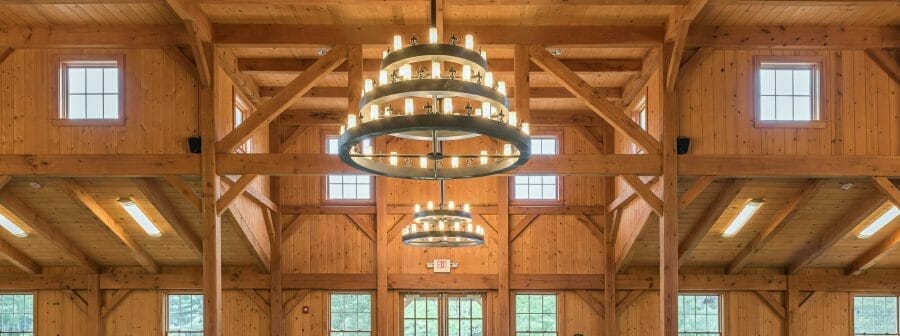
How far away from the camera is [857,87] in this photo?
8977 millimetres

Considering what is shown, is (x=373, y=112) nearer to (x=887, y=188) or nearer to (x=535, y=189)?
(x=887, y=188)

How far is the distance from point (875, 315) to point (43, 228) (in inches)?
544

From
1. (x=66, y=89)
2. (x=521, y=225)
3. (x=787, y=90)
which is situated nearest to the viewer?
(x=66, y=89)

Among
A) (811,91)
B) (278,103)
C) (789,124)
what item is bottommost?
(789,124)

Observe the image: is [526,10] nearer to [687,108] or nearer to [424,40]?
[424,40]

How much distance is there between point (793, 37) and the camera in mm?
8711

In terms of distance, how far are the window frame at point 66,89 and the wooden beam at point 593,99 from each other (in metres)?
5.04

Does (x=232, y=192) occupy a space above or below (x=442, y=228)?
above

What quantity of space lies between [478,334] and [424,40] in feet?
20.7

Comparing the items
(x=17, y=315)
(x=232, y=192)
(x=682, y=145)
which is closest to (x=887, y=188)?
(x=682, y=145)

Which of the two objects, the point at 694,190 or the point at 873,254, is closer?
the point at 694,190

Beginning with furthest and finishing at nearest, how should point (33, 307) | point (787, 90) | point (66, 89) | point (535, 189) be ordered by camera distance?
point (535, 189) → point (33, 307) → point (787, 90) → point (66, 89)

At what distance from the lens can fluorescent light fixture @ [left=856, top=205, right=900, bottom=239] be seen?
10.3 m

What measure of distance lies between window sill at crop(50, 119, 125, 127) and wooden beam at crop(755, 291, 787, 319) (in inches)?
422
